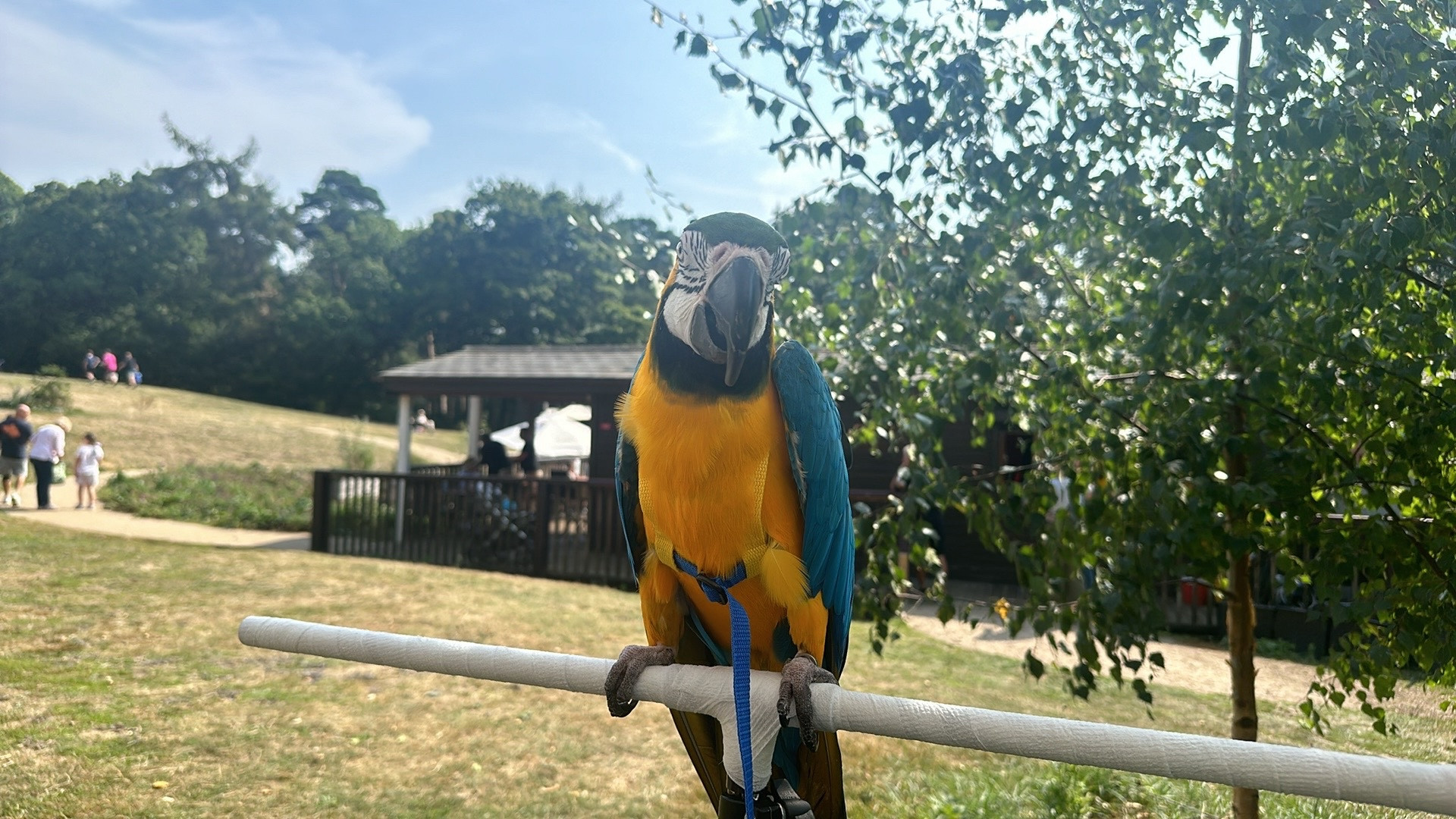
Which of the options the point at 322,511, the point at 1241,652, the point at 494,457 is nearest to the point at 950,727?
the point at 1241,652

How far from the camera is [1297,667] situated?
5203 millimetres

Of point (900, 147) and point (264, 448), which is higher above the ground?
point (900, 147)

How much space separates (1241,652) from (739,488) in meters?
2.27

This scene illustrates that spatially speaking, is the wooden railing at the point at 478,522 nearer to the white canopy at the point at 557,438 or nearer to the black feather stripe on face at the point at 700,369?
the white canopy at the point at 557,438

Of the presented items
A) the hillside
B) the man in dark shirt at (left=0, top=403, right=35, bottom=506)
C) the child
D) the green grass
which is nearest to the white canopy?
the hillside

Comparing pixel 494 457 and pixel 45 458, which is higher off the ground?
pixel 494 457

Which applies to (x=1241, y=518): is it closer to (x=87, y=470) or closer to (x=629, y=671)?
(x=629, y=671)

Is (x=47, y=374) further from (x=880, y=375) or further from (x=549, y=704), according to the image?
A: (x=880, y=375)

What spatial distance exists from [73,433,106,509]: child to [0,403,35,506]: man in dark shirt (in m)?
0.65

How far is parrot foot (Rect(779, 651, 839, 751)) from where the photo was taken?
5.13 ft

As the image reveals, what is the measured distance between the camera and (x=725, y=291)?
5.03 feet

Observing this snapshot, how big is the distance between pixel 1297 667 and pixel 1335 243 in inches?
174

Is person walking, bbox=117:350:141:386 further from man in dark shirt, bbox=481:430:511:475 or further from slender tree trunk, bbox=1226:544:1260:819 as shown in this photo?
slender tree trunk, bbox=1226:544:1260:819

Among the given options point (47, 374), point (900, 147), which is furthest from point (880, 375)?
point (47, 374)
